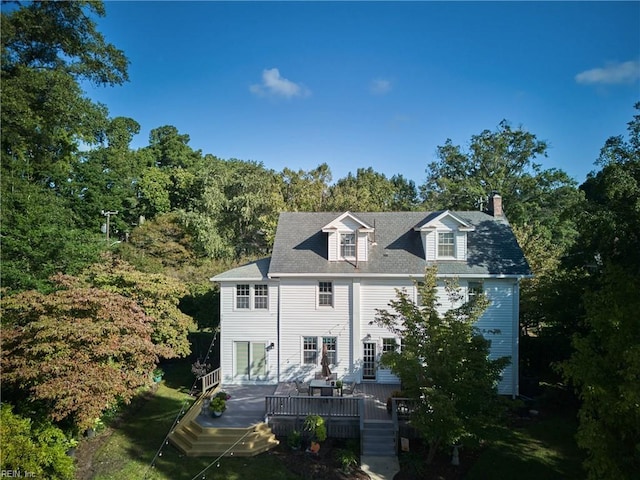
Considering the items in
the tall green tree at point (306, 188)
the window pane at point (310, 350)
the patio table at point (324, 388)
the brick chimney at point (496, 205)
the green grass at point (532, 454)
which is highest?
the tall green tree at point (306, 188)

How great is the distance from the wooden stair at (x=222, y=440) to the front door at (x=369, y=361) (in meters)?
5.87

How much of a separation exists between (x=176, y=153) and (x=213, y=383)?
1706 inches

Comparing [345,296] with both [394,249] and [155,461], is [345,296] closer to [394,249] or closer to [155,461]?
[394,249]

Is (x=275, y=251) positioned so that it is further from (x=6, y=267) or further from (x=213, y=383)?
(x=6, y=267)

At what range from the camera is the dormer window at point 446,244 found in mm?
19891

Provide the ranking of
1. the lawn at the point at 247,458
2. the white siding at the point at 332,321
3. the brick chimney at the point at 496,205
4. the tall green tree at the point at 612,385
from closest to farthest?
the tall green tree at the point at 612,385 < the lawn at the point at 247,458 < the white siding at the point at 332,321 < the brick chimney at the point at 496,205

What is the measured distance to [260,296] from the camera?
20234 millimetres

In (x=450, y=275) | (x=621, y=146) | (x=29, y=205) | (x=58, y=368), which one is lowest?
(x=58, y=368)

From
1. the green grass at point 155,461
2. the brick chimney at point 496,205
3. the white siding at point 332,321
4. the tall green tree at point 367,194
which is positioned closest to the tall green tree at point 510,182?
the tall green tree at point 367,194

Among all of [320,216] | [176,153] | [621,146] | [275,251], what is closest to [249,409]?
[275,251]

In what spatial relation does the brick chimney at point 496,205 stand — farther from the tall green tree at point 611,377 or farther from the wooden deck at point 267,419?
the wooden deck at point 267,419

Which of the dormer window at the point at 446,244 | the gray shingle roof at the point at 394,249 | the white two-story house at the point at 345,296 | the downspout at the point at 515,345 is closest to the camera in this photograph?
the downspout at the point at 515,345

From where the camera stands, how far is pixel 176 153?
55625 millimetres

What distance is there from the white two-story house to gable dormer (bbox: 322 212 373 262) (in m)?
0.05
